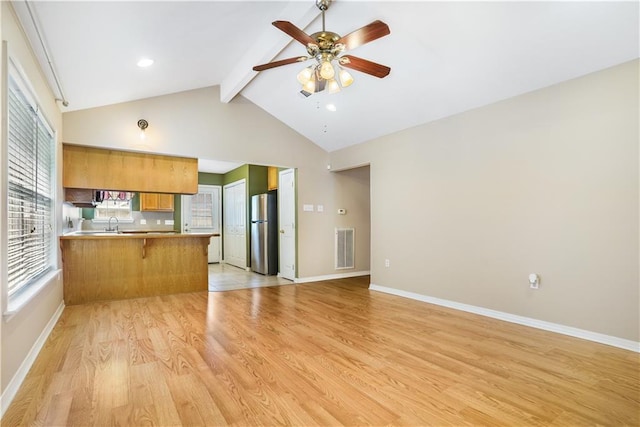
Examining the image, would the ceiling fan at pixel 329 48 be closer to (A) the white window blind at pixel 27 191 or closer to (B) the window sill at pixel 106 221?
(A) the white window blind at pixel 27 191

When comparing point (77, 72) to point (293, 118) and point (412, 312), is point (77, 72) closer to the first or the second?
point (293, 118)

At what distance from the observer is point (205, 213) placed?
27.9 ft

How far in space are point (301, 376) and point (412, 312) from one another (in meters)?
2.02

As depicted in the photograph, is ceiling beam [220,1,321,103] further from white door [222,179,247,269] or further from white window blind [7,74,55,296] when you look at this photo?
white door [222,179,247,269]

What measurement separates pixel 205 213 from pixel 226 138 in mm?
3865

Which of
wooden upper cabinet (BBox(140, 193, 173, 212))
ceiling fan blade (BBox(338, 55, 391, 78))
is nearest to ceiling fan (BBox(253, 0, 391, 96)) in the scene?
ceiling fan blade (BBox(338, 55, 391, 78))

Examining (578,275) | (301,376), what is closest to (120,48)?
(301,376)

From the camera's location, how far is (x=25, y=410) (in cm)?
182

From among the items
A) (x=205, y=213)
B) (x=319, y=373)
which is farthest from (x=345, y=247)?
(x=205, y=213)

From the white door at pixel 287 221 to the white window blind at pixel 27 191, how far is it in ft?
Answer: 11.1

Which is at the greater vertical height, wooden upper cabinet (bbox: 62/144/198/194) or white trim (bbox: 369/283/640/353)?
wooden upper cabinet (bbox: 62/144/198/194)

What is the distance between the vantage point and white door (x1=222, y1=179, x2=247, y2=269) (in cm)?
763

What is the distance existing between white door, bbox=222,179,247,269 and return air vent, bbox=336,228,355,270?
2.45 metres

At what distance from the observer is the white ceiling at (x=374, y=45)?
2473 millimetres
